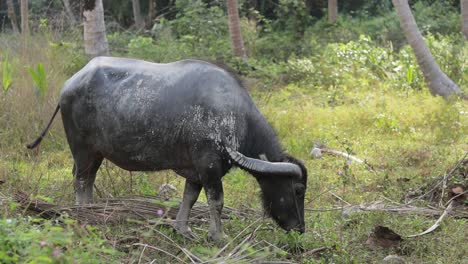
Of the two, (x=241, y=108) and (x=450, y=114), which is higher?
(x=241, y=108)

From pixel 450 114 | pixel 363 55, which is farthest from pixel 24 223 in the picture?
pixel 363 55

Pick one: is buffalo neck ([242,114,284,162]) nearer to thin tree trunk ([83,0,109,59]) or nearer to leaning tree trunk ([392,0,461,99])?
thin tree trunk ([83,0,109,59])

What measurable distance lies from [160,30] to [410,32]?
656 cm

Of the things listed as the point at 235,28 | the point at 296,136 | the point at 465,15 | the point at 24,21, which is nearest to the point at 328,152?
the point at 296,136

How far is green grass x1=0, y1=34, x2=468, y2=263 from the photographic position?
470 centimetres

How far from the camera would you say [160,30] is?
49.8ft

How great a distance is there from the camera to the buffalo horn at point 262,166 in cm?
482

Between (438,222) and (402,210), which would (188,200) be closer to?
(402,210)

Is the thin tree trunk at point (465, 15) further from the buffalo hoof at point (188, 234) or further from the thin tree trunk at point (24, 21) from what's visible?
the buffalo hoof at point (188, 234)

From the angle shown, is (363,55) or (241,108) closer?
(241,108)

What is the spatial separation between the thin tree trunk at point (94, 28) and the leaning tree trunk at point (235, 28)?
11.1ft

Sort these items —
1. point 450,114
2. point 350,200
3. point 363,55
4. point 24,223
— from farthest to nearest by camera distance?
point 363,55
point 450,114
point 350,200
point 24,223

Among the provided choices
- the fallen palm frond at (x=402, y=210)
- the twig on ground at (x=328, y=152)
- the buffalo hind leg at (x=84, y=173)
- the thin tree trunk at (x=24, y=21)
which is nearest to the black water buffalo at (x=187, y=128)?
the buffalo hind leg at (x=84, y=173)

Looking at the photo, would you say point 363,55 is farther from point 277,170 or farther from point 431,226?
point 277,170
